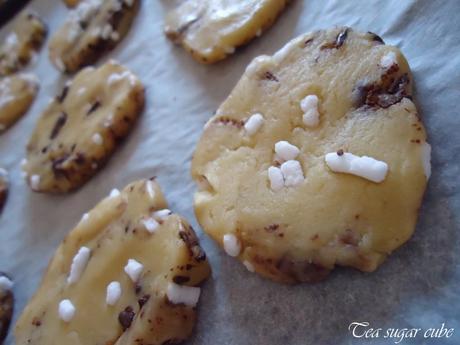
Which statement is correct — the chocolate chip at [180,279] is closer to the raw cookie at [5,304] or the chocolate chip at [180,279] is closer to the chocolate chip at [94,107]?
Result: the raw cookie at [5,304]

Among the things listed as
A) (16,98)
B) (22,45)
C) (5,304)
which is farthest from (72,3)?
(5,304)

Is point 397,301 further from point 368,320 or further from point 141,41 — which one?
point 141,41

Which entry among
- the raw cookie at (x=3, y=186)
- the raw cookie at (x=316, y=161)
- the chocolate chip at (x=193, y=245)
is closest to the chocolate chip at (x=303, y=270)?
the raw cookie at (x=316, y=161)

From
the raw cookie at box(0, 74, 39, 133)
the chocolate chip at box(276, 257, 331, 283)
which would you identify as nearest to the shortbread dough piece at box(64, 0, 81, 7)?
the raw cookie at box(0, 74, 39, 133)

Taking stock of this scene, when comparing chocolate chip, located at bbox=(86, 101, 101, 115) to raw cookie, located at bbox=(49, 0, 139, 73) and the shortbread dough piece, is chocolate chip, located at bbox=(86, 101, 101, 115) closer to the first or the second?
raw cookie, located at bbox=(49, 0, 139, 73)

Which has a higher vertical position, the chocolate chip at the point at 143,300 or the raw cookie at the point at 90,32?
the raw cookie at the point at 90,32
